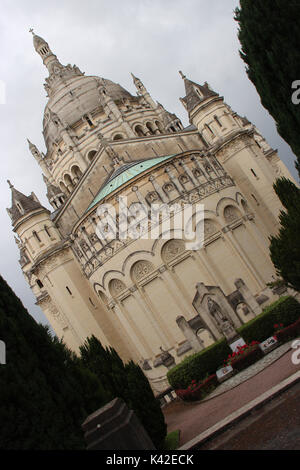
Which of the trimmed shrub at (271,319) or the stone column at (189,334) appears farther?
the stone column at (189,334)

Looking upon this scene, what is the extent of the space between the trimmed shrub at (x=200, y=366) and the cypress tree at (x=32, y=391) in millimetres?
12323

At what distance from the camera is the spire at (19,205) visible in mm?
33156

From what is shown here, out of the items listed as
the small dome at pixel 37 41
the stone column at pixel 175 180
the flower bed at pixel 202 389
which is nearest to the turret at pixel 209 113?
the stone column at pixel 175 180

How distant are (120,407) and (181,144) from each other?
3074cm

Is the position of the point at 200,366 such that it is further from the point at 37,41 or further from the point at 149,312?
the point at 37,41

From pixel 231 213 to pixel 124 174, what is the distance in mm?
8013

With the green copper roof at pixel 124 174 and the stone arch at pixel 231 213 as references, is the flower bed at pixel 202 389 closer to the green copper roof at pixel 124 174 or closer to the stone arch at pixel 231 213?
the stone arch at pixel 231 213

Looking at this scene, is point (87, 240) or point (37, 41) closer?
point (87, 240)

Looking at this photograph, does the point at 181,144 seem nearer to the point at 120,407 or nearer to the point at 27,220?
the point at 27,220

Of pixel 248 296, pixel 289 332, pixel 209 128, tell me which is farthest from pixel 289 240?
pixel 209 128

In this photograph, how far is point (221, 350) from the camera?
21125 millimetres

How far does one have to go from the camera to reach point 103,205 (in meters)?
28.1

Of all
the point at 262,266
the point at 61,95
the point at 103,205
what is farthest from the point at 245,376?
the point at 61,95

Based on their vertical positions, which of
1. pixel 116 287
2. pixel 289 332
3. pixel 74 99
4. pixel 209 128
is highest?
pixel 74 99
